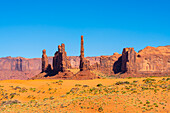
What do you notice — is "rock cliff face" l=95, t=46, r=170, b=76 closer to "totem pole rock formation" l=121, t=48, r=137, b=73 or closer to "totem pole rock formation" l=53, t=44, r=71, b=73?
"totem pole rock formation" l=121, t=48, r=137, b=73

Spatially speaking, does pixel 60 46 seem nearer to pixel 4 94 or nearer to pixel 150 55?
pixel 4 94

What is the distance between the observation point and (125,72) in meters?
99.4

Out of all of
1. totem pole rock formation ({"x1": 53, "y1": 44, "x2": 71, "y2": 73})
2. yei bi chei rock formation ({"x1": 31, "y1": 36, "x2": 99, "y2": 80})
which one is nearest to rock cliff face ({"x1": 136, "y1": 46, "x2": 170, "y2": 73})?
totem pole rock formation ({"x1": 53, "y1": 44, "x2": 71, "y2": 73})

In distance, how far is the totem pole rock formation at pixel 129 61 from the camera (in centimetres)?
9981

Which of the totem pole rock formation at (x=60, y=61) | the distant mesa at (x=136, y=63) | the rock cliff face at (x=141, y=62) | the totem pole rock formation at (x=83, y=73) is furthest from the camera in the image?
the rock cliff face at (x=141, y=62)

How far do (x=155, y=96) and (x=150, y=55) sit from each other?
91.9 m

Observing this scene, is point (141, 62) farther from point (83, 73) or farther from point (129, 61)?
point (83, 73)

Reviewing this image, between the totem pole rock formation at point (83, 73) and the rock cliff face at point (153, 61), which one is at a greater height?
the rock cliff face at point (153, 61)

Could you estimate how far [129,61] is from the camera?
101m

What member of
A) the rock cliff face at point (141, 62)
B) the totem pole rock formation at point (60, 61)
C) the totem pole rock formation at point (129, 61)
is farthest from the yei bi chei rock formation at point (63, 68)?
the rock cliff face at point (141, 62)

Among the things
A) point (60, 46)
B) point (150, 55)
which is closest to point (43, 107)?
point (60, 46)

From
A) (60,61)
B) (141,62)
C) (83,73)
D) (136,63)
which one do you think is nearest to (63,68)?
(60,61)

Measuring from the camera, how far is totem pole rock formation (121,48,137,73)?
9981 centimetres

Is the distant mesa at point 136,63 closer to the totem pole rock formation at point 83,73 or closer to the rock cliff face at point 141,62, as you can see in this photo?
the rock cliff face at point 141,62
